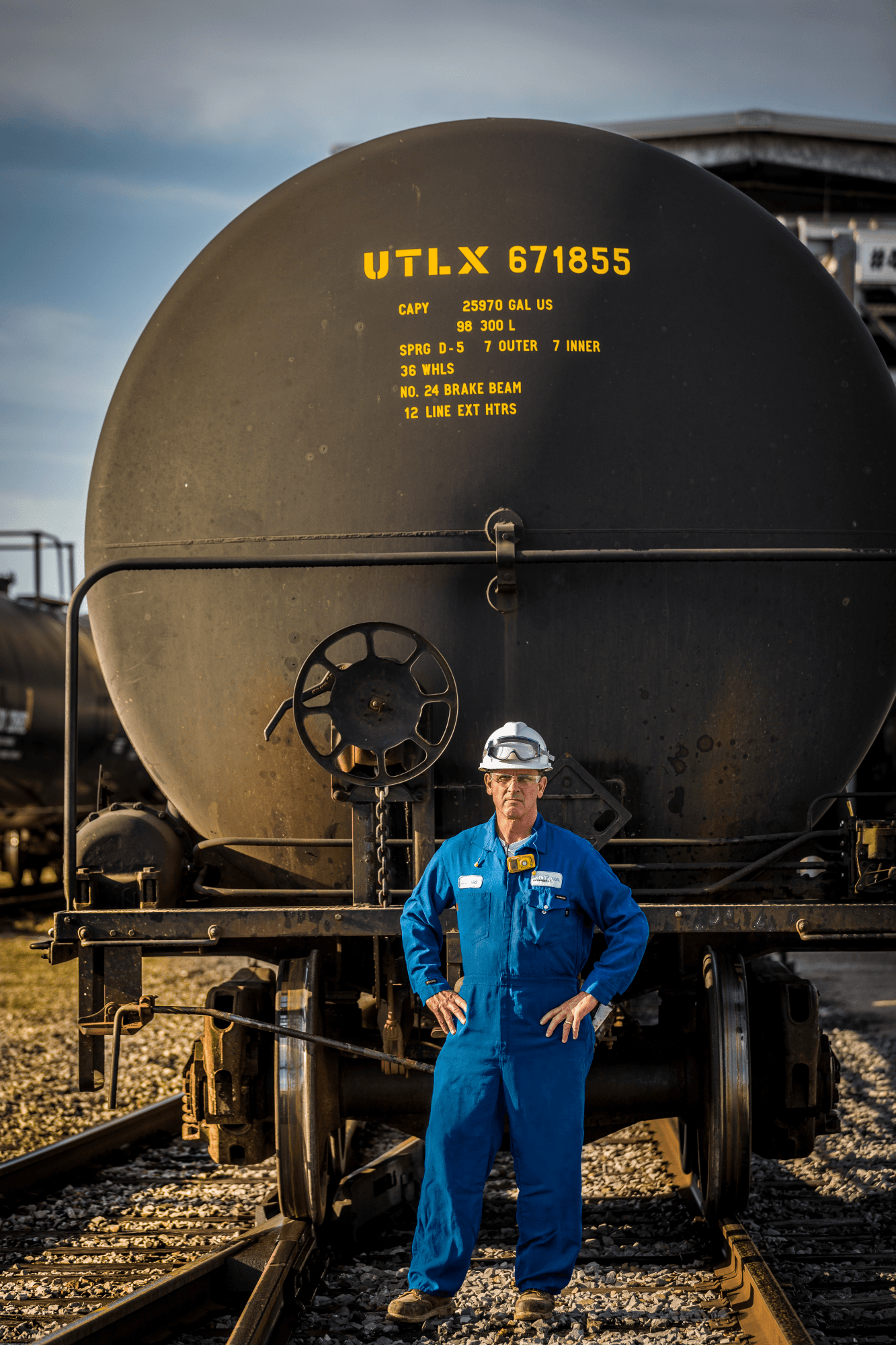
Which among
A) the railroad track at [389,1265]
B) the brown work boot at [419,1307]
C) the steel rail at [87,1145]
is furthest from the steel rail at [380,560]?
the steel rail at [87,1145]

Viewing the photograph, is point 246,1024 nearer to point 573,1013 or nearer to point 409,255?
point 573,1013

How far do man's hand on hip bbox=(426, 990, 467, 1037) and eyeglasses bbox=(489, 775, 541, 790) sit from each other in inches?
25.4

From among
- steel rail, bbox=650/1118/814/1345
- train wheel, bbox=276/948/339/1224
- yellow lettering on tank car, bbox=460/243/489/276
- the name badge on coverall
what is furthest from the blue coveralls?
yellow lettering on tank car, bbox=460/243/489/276

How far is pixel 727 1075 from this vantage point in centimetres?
463

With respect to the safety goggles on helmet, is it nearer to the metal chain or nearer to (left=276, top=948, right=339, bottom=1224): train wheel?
the metal chain

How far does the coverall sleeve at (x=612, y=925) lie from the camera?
12.4 ft

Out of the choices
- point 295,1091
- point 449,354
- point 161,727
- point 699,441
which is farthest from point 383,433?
point 295,1091

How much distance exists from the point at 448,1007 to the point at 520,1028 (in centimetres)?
23

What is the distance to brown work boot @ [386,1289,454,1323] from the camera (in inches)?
147

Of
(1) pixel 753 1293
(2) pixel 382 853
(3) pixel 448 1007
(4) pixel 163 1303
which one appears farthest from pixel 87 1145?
(1) pixel 753 1293

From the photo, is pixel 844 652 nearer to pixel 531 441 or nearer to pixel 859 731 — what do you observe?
pixel 859 731

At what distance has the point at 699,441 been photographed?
4449 millimetres

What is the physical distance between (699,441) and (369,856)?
1829 mm

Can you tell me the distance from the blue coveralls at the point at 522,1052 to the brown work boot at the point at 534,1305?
0.04 metres
